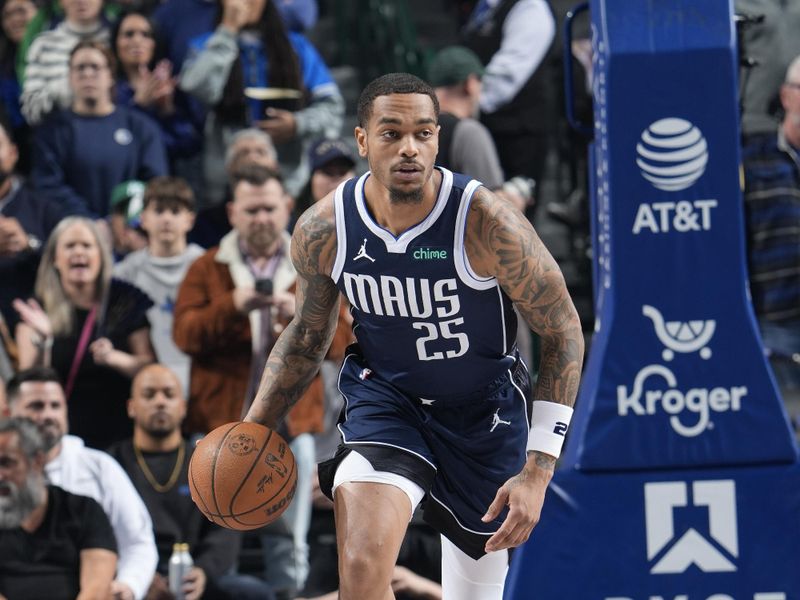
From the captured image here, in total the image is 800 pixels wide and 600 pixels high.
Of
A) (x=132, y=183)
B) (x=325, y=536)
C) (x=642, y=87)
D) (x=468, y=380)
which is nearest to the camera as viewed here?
(x=468, y=380)

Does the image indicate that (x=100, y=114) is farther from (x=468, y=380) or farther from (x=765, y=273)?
(x=468, y=380)

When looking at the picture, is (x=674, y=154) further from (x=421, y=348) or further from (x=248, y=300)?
(x=248, y=300)

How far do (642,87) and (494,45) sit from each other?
393cm

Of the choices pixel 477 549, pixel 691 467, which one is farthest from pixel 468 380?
pixel 691 467

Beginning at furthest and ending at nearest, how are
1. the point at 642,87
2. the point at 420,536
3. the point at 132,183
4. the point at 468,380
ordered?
the point at 132,183 → the point at 420,536 → the point at 642,87 → the point at 468,380

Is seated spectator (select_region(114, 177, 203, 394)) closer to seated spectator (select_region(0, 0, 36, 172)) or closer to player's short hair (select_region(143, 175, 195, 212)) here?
player's short hair (select_region(143, 175, 195, 212))

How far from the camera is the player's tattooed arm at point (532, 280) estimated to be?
4504 mm

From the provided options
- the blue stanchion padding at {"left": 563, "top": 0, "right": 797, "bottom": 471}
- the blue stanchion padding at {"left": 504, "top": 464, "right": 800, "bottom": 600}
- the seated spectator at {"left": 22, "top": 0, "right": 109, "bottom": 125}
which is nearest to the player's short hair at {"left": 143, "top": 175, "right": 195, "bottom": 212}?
the seated spectator at {"left": 22, "top": 0, "right": 109, "bottom": 125}

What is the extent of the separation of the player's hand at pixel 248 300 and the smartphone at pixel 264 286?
0.01 metres

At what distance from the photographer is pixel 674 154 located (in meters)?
5.60

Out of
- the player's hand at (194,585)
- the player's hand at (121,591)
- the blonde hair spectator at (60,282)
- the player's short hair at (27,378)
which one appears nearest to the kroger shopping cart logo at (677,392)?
the player's hand at (194,585)

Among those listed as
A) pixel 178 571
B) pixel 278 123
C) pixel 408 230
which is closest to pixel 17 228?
pixel 278 123

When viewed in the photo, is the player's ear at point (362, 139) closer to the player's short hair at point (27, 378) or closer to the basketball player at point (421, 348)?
the basketball player at point (421, 348)

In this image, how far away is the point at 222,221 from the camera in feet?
27.6
